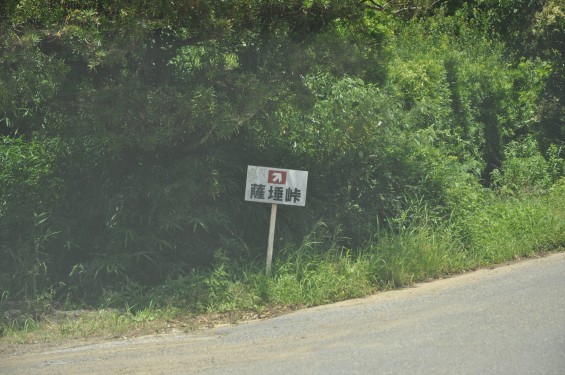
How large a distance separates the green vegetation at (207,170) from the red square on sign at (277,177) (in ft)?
2.28

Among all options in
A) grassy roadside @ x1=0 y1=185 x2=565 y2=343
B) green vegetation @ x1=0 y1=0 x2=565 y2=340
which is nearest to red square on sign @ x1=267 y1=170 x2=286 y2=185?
green vegetation @ x1=0 y1=0 x2=565 y2=340

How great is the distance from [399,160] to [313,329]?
4291 millimetres

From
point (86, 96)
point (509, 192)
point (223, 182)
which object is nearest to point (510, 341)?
point (223, 182)

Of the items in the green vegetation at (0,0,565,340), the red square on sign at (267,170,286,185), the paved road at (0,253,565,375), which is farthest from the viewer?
the red square on sign at (267,170,286,185)

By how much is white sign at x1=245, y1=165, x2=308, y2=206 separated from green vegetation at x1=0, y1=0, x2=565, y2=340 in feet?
1.63

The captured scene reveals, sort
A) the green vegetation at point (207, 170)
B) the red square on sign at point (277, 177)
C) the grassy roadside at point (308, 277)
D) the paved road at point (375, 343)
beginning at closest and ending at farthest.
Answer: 1. the paved road at point (375, 343)
2. the grassy roadside at point (308, 277)
3. the green vegetation at point (207, 170)
4. the red square on sign at point (277, 177)

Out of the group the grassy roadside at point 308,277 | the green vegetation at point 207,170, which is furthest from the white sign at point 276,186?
the grassy roadside at point 308,277

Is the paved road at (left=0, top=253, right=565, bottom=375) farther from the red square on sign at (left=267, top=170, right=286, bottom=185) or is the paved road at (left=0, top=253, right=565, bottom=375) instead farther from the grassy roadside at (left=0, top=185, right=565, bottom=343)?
the red square on sign at (left=267, top=170, right=286, bottom=185)

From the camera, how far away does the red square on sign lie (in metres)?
9.70

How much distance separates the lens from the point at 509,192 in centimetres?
1397

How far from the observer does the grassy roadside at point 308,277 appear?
28.3 ft

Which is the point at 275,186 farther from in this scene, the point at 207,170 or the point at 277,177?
the point at 207,170

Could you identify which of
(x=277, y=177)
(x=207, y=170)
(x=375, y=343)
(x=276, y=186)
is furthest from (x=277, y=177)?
(x=375, y=343)

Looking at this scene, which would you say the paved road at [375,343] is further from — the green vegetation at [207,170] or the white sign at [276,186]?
the white sign at [276,186]
